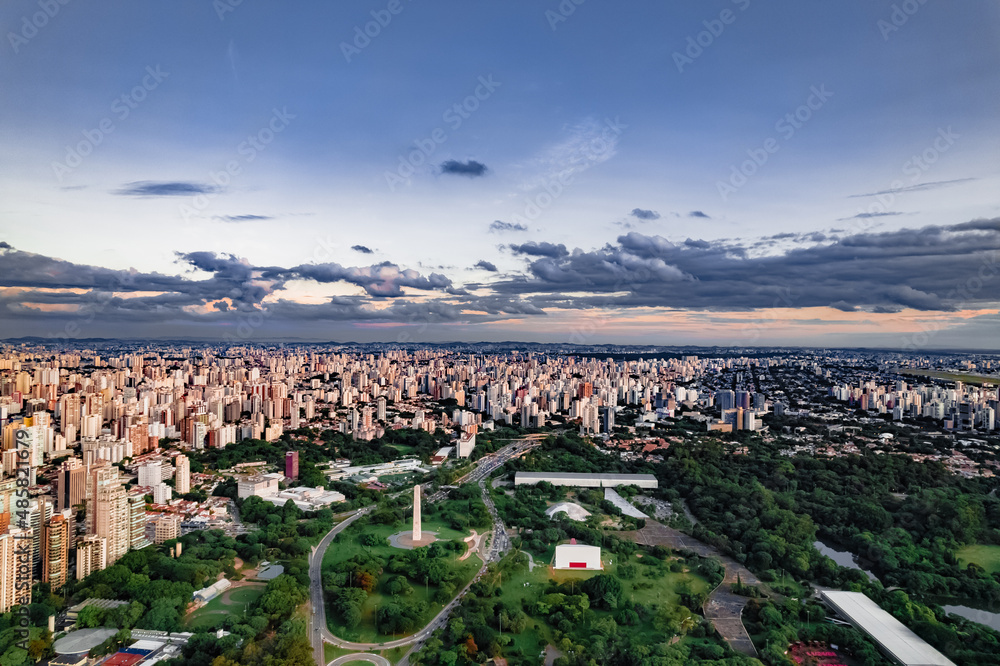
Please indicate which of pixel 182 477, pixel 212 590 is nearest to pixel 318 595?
pixel 212 590

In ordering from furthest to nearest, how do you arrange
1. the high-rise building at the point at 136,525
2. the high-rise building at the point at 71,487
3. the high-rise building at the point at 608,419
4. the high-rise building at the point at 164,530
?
the high-rise building at the point at 608,419
the high-rise building at the point at 71,487
the high-rise building at the point at 164,530
the high-rise building at the point at 136,525

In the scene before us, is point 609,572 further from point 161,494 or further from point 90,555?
point 161,494

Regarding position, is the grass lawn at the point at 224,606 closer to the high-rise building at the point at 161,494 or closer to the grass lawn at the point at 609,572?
the grass lawn at the point at 609,572

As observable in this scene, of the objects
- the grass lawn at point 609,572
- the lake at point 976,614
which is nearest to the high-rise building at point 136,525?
the grass lawn at point 609,572

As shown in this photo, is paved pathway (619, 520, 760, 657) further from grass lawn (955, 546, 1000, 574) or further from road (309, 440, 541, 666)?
grass lawn (955, 546, 1000, 574)

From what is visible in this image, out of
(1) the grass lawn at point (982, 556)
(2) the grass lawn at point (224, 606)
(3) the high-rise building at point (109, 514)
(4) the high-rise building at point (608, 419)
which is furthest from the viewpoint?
(4) the high-rise building at point (608, 419)

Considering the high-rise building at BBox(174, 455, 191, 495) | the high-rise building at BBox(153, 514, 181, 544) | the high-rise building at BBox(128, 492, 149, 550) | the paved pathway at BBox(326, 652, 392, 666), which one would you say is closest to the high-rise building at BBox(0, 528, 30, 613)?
the high-rise building at BBox(128, 492, 149, 550)
